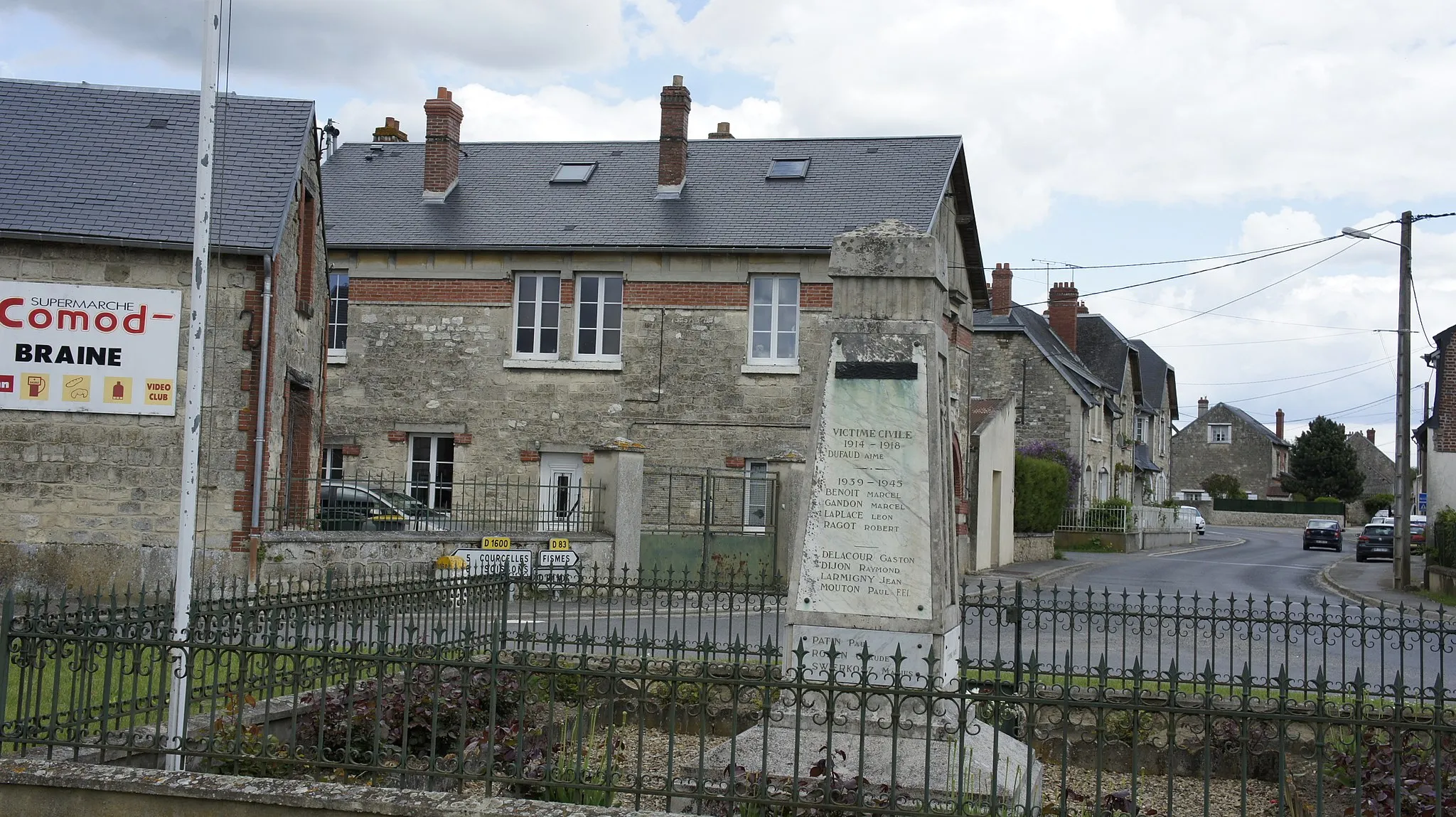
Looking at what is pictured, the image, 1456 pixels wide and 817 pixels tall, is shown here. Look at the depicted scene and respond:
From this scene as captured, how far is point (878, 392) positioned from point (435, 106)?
68.0ft

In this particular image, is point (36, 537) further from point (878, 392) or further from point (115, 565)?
point (878, 392)

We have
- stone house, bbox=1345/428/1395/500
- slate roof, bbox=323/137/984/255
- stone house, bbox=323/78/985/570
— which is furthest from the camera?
stone house, bbox=1345/428/1395/500

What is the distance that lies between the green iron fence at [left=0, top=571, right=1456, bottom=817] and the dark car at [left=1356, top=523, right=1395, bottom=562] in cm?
3429

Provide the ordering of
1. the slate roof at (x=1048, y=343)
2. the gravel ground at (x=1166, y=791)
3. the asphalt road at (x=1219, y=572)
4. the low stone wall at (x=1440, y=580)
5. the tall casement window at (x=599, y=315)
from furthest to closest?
the slate roof at (x=1048, y=343) < the asphalt road at (x=1219, y=572) < the low stone wall at (x=1440, y=580) < the tall casement window at (x=599, y=315) < the gravel ground at (x=1166, y=791)

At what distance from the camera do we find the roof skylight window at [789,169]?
26.2 metres

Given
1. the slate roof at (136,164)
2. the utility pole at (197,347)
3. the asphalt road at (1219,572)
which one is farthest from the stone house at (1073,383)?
the utility pole at (197,347)

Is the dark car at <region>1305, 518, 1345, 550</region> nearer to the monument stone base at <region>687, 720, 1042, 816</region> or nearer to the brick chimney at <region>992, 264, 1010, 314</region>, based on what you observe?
the brick chimney at <region>992, 264, 1010, 314</region>

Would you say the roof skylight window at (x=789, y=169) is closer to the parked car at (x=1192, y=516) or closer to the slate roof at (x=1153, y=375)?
the parked car at (x=1192, y=516)

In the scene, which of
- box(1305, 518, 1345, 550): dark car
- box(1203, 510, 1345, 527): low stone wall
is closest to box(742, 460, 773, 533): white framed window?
box(1305, 518, 1345, 550): dark car

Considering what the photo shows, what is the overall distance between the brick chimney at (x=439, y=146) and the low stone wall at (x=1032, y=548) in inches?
607

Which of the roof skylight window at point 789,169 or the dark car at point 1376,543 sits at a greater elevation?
the roof skylight window at point 789,169

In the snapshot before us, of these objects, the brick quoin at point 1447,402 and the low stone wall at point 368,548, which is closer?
the low stone wall at point 368,548

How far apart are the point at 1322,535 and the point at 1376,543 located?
9953mm

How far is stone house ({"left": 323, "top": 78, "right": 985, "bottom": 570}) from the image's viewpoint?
23953 millimetres
